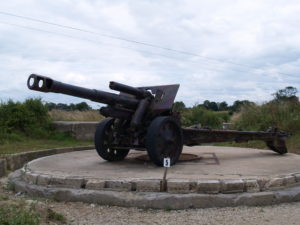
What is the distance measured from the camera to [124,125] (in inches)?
272

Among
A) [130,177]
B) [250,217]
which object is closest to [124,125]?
[130,177]

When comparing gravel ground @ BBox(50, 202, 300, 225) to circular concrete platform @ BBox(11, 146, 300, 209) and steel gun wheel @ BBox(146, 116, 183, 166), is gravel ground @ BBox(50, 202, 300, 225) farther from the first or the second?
steel gun wheel @ BBox(146, 116, 183, 166)

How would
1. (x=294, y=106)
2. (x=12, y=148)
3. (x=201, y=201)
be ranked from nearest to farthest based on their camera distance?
(x=201, y=201) → (x=12, y=148) → (x=294, y=106)

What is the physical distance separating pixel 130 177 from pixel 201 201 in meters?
1.05

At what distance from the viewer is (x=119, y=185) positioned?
5.25 meters

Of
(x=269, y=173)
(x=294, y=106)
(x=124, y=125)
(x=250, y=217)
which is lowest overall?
(x=250, y=217)

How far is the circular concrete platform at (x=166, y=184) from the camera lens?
503 centimetres

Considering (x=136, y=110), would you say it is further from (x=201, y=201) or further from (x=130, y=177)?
(x=201, y=201)

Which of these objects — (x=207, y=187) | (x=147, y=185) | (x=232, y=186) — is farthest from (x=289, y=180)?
(x=147, y=185)

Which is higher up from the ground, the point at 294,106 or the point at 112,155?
the point at 294,106

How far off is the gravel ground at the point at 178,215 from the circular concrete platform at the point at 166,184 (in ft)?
0.40

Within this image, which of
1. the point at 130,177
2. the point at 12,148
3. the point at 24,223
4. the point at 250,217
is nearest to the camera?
the point at 24,223

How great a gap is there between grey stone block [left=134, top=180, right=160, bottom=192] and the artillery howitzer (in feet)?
3.12

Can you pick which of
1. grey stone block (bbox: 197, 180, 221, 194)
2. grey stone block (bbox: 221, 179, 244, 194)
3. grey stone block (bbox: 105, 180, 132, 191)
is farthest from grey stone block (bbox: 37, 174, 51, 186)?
grey stone block (bbox: 221, 179, 244, 194)
